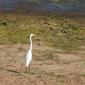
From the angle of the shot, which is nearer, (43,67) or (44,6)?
(43,67)

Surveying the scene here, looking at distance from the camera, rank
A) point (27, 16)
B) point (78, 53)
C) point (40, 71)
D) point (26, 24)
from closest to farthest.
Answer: point (40, 71) < point (78, 53) < point (26, 24) < point (27, 16)

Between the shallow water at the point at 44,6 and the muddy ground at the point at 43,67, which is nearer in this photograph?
the muddy ground at the point at 43,67

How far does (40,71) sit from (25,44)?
4847mm

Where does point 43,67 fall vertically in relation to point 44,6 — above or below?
below

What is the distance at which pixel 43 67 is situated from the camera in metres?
18.0

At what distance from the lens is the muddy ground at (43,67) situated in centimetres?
1628

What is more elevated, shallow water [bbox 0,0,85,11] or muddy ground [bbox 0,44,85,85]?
shallow water [bbox 0,0,85,11]

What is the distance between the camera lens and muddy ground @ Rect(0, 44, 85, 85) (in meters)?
16.3

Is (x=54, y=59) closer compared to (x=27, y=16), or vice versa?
(x=54, y=59)

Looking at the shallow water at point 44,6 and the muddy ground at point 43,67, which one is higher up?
the shallow water at point 44,6

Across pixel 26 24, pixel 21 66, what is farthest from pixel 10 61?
pixel 26 24

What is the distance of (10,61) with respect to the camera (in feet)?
61.7

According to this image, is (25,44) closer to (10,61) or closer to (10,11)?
(10,61)

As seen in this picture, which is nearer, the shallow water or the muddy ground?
the muddy ground
